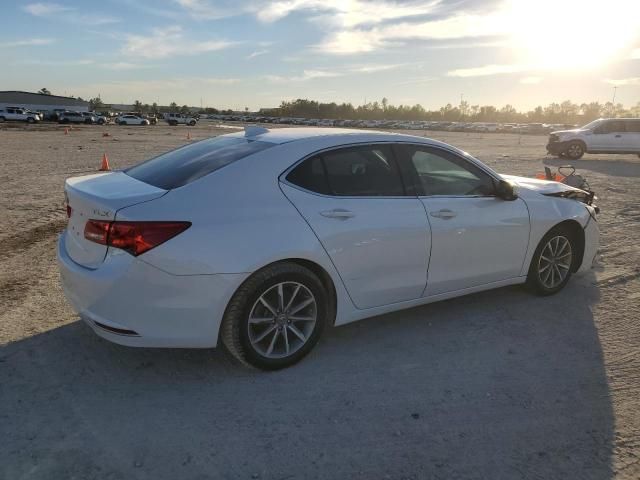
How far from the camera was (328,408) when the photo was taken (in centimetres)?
334

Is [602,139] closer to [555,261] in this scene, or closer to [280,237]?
[555,261]

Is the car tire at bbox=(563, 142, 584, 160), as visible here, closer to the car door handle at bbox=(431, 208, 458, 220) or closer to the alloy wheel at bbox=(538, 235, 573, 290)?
the alloy wheel at bbox=(538, 235, 573, 290)

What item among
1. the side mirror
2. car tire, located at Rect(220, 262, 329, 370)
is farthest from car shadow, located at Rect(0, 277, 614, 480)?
the side mirror

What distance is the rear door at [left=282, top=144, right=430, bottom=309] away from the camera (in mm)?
3811

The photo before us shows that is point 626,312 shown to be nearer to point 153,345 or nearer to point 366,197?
point 366,197

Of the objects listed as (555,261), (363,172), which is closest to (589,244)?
(555,261)

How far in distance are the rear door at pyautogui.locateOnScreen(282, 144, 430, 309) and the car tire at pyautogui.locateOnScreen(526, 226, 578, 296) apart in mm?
1477

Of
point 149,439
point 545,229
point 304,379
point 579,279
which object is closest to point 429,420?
point 304,379

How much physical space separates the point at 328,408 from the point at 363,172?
1.77 m

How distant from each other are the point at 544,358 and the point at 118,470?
3009 millimetres

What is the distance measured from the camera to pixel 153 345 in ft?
11.2

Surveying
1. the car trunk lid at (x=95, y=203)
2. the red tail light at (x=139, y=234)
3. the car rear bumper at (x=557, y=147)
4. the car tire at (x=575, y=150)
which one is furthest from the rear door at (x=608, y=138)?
the red tail light at (x=139, y=234)

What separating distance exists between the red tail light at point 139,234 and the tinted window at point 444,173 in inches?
77.6

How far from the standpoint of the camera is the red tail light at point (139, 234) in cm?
324
